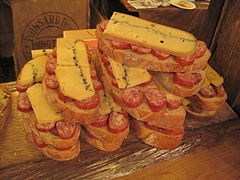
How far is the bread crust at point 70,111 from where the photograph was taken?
1266mm

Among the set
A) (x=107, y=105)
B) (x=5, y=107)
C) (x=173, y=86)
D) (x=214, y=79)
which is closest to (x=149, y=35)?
(x=173, y=86)

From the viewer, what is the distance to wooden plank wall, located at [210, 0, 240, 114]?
1.66 metres

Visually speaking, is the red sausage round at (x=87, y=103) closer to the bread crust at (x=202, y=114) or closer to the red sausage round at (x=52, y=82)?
the red sausage round at (x=52, y=82)

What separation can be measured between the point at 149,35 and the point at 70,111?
0.55 metres

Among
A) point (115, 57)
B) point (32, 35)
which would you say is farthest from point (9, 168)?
point (32, 35)

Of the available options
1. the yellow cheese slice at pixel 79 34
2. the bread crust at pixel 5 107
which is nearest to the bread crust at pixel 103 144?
the bread crust at pixel 5 107

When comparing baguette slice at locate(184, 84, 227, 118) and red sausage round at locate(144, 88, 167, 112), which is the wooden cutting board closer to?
baguette slice at locate(184, 84, 227, 118)

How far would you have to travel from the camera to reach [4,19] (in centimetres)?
298

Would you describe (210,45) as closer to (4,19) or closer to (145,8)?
(145,8)

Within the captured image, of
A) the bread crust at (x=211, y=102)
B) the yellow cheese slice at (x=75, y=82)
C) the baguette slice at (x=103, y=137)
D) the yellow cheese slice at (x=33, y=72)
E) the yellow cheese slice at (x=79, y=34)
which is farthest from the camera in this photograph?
the yellow cheese slice at (x=79, y=34)

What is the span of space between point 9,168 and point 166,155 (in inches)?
30.7

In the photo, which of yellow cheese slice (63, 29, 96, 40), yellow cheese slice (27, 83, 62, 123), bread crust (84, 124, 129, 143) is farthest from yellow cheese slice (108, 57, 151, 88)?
yellow cheese slice (63, 29, 96, 40)

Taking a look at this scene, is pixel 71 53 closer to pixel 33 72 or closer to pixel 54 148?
pixel 33 72

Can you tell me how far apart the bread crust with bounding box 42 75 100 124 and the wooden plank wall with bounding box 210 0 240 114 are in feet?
3.11
